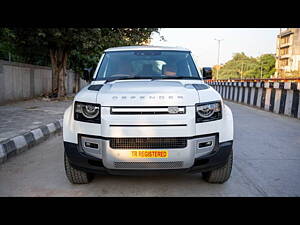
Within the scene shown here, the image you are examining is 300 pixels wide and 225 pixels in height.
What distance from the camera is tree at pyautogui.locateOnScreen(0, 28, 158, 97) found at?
35.9 feet

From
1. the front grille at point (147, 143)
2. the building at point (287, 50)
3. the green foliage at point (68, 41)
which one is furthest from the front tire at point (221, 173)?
the building at point (287, 50)

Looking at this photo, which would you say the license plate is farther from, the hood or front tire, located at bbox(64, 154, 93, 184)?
front tire, located at bbox(64, 154, 93, 184)

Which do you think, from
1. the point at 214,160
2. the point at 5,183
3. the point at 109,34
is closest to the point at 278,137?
the point at 214,160

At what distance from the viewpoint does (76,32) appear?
1128 centimetres

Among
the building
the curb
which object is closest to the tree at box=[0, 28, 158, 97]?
the curb

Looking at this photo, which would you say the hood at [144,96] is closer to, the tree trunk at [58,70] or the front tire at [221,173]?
the front tire at [221,173]

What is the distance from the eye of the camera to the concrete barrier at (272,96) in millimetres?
8727

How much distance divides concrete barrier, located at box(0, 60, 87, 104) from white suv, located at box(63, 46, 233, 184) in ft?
29.6

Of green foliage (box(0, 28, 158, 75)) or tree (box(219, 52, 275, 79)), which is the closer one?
green foliage (box(0, 28, 158, 75))

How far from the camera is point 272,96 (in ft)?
34.3
